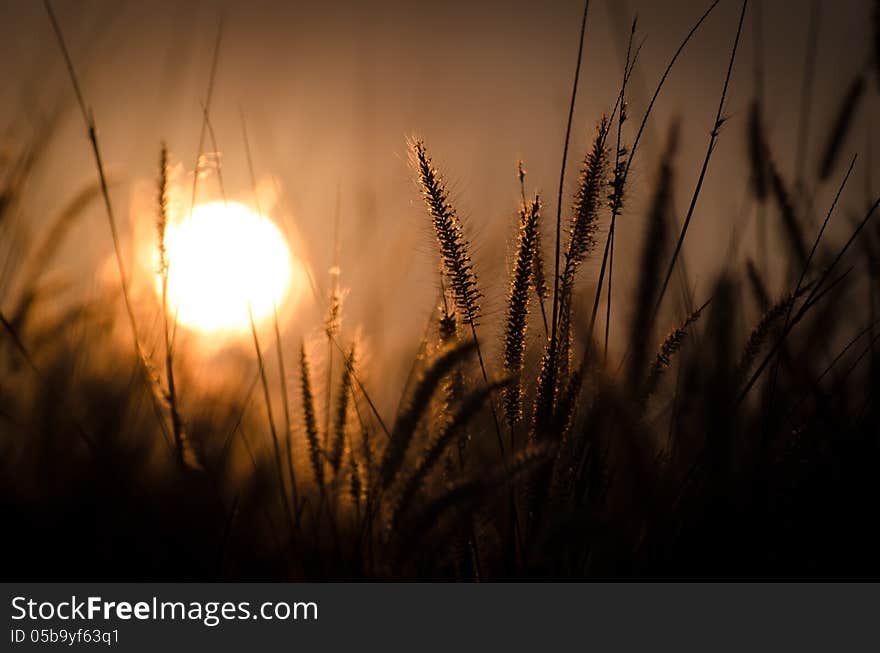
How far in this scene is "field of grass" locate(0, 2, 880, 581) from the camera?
984 mm

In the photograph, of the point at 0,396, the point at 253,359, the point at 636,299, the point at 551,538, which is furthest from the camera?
the point at 253,359

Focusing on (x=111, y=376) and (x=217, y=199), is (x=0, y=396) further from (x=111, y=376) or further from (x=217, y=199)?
(x=217, y=199)

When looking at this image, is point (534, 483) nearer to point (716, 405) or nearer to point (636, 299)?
point (716, 405)

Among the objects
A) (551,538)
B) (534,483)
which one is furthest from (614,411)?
(534,483)

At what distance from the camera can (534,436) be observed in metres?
1.05

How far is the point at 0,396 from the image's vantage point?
1.73 metres

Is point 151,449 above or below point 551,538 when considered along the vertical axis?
above

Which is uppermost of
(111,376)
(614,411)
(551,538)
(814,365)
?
(111,376)

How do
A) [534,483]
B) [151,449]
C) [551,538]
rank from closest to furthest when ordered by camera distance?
[551,538] → [534,483] → [151,449]

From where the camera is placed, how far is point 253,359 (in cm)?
219

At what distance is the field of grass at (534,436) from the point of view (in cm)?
98
